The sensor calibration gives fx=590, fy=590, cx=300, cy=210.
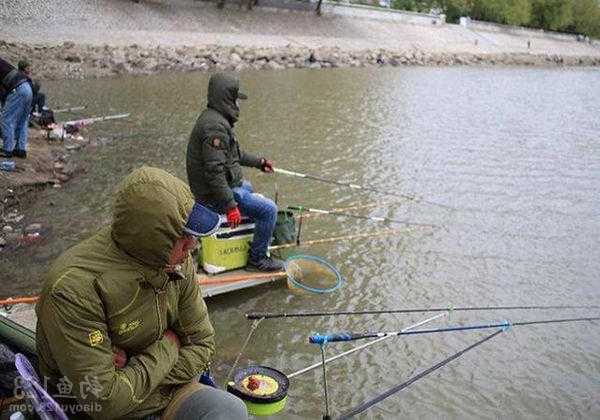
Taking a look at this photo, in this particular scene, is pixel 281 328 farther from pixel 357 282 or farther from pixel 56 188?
pixel 56 188

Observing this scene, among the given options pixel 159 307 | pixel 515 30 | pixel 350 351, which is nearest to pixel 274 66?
pixel 350 351

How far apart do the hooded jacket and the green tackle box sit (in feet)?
1.49

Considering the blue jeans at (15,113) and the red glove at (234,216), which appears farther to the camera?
the blue jeans at (15,113)

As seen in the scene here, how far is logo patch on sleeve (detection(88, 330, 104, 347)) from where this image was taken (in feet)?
9.72

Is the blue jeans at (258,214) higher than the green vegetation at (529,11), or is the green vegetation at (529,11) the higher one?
the green vegetation at (529,11)

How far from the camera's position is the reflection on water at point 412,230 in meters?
6.30

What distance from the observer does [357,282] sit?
8.30m

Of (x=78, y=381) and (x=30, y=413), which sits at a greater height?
(x=78, y=381)

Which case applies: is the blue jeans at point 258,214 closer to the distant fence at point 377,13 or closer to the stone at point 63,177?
the stone at point 63,177

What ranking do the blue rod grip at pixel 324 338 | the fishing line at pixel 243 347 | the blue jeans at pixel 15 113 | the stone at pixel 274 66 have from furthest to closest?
1. the stone at pixel 274 66
2. the blue jeans at pixel 15 113
3. the fishing line at pixel 243 347
4. the blue rod grip at pixel 324 338

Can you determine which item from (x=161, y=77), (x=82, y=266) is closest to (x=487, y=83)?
(x=161, y=77)

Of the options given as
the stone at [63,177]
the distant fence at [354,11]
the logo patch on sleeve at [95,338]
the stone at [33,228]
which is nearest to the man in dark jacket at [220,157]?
the stone at [33,228]

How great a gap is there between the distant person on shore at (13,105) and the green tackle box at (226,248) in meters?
5.84

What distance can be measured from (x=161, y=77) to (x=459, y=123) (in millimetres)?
12846
